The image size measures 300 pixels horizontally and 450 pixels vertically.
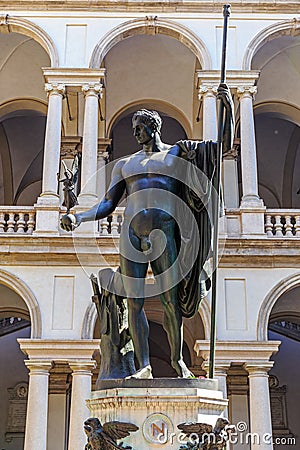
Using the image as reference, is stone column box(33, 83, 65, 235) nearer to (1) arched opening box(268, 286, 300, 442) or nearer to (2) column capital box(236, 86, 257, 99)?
(2) column capital box(236, 86, 257, 99)

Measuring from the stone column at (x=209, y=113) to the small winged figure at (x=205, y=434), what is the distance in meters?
8.61

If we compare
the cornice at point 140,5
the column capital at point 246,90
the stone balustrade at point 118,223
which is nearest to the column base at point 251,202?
the stone balustrade at point 118,223

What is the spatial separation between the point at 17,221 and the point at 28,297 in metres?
1.50

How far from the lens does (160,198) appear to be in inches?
166

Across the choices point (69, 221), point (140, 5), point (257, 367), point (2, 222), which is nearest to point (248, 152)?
point (140, 5)

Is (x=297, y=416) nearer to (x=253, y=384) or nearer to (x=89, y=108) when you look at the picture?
(x=253, y=384)

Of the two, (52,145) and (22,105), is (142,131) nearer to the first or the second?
(52,145)

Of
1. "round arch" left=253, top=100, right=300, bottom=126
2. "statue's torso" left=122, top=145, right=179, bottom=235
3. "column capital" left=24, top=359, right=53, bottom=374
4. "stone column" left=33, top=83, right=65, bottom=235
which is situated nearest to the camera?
"statue's torso" left=122, top=145, right=179, bottom=235

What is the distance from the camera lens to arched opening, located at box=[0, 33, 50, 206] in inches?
571

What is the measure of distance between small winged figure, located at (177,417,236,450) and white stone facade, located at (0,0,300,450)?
6.60 m

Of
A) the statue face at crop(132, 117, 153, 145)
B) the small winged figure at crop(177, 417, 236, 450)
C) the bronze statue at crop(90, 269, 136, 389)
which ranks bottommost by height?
the small winged figure at crop(177, 417, 236, 450)

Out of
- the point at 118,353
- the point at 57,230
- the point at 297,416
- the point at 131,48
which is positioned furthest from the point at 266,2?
the point at 118,353

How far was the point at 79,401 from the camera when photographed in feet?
33.0

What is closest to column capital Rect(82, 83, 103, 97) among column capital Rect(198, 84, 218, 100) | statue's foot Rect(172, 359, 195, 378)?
column capital Rect(198, 84, 218, 100)
